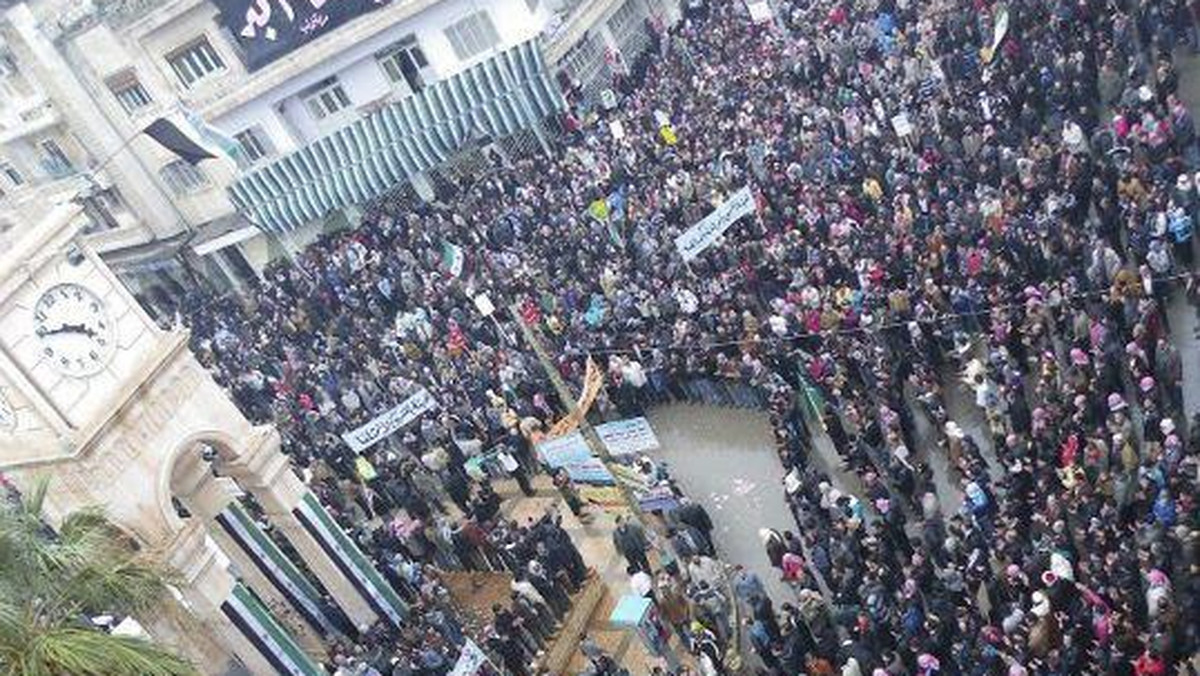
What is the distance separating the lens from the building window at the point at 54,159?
37281mm

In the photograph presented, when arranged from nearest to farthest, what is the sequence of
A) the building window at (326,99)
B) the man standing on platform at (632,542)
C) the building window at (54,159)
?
the man standing on platform at (632,542)
the building window at (326,99)
the building window at (54,159)

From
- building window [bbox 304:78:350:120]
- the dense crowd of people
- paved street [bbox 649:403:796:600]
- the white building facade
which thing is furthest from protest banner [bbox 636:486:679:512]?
building window [bbox 304:78:350:120]

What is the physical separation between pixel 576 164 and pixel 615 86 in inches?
238

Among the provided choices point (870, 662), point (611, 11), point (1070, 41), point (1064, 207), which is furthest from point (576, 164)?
point (870, 662)

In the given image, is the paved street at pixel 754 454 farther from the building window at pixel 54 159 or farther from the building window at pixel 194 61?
the building window at pixel 54 159

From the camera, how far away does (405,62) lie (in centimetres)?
3534

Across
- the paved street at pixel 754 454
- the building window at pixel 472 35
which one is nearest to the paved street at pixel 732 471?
the paved street at pixel 754 454

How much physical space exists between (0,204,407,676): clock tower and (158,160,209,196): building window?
67.5ft

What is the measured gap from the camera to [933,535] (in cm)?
1533

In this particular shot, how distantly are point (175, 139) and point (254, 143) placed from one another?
10.2m

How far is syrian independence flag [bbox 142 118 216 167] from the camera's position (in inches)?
1020

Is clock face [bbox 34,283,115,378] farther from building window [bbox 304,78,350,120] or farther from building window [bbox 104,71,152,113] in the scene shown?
building window [bbox 104,71,152,113]

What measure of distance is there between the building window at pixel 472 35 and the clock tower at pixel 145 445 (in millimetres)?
19190

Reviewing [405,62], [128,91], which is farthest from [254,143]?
[405,62]
